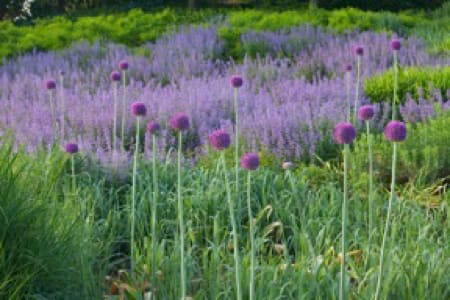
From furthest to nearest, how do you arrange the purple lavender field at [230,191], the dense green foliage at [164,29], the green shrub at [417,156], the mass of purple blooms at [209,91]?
the dense green foliage at [164,29] < the mass of purple blooms at [209,91] < the green shrub at [417,156] < the purple lavender field at [230,191]

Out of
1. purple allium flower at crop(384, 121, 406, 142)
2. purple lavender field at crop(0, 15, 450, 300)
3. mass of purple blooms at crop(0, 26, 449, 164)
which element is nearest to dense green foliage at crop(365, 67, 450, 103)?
purple lavender field at crop(0, 15, 450, 300)

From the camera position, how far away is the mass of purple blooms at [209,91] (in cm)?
577

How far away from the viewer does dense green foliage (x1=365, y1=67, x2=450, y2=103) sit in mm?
6840

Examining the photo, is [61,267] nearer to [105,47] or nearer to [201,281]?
[201,281]

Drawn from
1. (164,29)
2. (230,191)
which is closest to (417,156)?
(230,191)

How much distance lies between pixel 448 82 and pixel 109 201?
3711mm

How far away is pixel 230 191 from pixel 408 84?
3.40 metres

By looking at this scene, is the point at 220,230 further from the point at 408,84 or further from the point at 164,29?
the point at 164,29

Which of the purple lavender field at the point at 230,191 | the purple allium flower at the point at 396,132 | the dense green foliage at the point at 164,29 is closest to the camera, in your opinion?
the purple allium flower at the point at 396,132

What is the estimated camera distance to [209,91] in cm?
704

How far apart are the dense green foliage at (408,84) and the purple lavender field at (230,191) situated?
0.06 meters

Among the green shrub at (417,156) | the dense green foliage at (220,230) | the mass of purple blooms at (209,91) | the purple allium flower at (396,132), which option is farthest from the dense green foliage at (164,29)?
the purple allium flower at (396,132)

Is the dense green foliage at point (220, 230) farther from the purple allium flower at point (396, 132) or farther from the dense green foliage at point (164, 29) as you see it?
the dense green foliage at point (164, 29)

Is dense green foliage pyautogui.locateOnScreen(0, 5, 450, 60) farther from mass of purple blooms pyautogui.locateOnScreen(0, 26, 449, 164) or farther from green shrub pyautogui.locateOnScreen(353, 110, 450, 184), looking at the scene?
green shrub pyautogui.locateOnScreen(353, 110, 450, 184)
